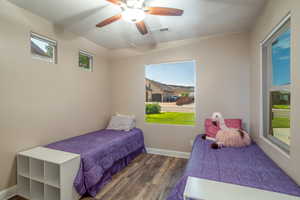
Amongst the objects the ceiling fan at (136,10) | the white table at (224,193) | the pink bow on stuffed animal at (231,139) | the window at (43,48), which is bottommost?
the white table at (224,193)

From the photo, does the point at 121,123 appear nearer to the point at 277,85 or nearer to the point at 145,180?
the point at 145,180

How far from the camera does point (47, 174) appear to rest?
1.69 metres

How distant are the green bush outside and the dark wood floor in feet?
3.43

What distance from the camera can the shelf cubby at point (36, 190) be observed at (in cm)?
177

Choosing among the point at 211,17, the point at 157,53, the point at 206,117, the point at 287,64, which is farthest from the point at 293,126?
the point at 157,53

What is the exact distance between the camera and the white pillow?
3.18 meters

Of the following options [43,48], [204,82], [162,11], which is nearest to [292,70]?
[162,11]

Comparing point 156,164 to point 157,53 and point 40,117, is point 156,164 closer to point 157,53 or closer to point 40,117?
point 40,117

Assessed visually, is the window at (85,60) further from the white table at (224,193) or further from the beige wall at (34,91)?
the white table at (224,193)

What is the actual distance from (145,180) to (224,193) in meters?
1.46

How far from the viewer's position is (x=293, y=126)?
1.24m

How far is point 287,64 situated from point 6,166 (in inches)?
142

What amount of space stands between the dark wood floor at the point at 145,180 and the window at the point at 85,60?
7.51ft

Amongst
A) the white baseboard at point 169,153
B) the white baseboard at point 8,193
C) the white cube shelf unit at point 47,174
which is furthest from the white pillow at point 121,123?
the white baseboard at point 8,193
